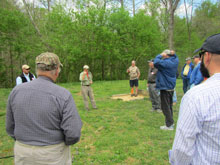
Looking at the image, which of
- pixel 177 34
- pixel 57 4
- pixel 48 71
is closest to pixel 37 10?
pixel 57 4

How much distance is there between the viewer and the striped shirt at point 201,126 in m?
1.08

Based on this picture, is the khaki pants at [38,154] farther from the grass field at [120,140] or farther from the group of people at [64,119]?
the grass field at [120,140]

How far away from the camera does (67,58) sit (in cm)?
1733

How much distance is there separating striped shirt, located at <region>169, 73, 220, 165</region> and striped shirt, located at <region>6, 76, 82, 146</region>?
1.01 meters

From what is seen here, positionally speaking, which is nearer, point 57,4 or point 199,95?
point 199,95

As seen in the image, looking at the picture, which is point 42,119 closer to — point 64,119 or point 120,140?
point 64,119

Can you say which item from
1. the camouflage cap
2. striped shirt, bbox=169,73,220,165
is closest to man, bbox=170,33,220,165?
striped shirt, bbox=169,73,220,165

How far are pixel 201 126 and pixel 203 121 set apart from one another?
0.04 m

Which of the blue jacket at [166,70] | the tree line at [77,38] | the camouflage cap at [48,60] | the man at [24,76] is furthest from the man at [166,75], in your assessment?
the tree line at [77,38]

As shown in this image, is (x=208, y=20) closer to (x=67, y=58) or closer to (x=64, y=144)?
(x=67, y=58)

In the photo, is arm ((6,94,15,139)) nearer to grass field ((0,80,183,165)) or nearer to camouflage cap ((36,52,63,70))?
camouflage cap ((36,52,63,70))

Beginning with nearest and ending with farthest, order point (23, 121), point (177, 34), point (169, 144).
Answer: point (23, 121), point (169, 144), point (177, 34)

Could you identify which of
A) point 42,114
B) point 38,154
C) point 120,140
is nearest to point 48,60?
point 42,114

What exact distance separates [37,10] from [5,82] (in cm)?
928
